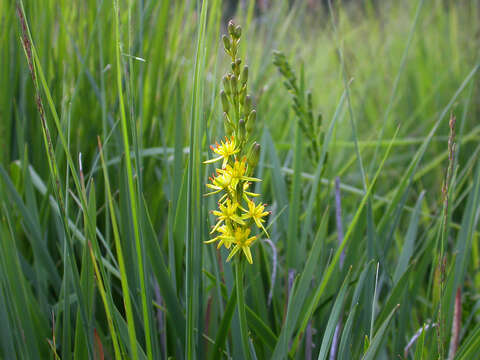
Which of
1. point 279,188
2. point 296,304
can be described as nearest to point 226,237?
point 296,304

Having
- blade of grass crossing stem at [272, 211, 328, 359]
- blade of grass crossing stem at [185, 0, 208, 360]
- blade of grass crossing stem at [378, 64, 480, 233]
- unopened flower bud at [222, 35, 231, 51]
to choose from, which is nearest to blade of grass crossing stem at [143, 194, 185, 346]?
blade of grass crossing stem at [185, 0, 208, 360]

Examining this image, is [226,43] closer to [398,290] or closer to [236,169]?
[236,169]

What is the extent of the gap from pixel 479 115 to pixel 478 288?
7.26 feet

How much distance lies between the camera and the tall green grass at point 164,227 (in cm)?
105

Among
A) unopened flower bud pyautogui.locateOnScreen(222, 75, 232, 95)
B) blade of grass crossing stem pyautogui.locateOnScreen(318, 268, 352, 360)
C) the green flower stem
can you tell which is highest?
unopened flower bud pyautogui.locateOnScreen(222, 75, 232, 95)

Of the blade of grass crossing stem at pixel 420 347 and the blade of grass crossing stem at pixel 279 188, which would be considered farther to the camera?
the blade of grass crossing stem at pixel 279 188

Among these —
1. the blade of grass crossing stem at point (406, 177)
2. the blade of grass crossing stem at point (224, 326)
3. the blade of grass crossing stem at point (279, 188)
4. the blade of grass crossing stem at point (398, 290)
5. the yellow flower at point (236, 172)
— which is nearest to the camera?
the yellow flower at point (236, 172)

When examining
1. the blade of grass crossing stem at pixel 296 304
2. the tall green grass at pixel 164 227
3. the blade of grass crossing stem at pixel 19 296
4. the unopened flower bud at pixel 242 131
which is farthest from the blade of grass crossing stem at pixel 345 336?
the blade of grass crossing stem at pixel 19 296

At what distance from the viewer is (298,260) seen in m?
1.54

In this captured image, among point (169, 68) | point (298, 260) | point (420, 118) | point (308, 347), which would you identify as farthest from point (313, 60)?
point (308, 347)

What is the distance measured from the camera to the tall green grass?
41.3 inches

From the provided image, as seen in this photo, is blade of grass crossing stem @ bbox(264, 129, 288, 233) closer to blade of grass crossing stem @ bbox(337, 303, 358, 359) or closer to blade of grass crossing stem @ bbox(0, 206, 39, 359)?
blade of grass crossing stem @ bbox(337, 303, 358, 359)

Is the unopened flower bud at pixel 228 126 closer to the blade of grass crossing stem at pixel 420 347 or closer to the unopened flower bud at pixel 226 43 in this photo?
the unopened flower bud at pixel 226 43

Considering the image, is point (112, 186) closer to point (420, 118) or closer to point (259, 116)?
point (259, 116)
